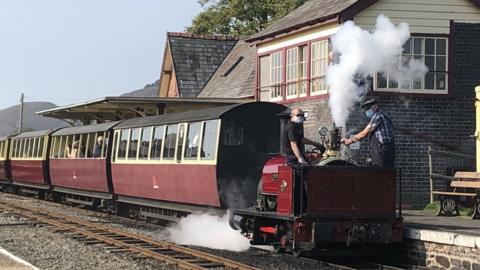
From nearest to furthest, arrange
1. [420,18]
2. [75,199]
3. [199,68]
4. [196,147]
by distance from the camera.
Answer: [196,147] < [420,18] < [75,199] < [199,68]

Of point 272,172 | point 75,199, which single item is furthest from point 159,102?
point 272,172

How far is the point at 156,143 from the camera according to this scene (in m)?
16.3

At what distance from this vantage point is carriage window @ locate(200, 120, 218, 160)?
43.8 feet

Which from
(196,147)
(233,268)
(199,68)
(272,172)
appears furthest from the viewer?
(199,68)

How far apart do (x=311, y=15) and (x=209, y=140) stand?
26.5 ft

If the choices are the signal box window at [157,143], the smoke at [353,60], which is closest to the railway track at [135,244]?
the signal box window at [157,143]

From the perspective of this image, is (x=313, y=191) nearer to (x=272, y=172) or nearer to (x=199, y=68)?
(x=272, y=172)

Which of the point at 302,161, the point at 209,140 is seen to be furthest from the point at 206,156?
the point at 302,161

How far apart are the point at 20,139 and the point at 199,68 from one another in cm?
891

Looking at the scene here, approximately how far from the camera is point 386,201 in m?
11.0

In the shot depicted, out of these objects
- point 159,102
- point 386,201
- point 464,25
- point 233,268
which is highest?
point 464,25

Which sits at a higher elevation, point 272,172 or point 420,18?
point 420,18

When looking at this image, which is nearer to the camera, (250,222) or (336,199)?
(336,199)

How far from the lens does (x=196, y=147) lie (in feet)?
46.2
